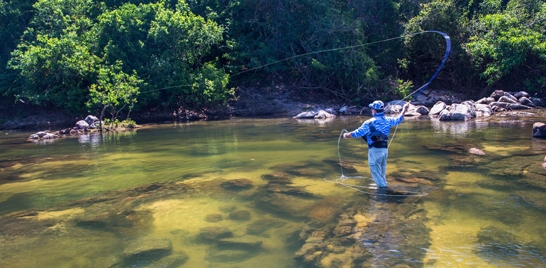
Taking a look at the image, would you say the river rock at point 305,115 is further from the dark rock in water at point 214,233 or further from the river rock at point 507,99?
the dark rock in water at point 214,233

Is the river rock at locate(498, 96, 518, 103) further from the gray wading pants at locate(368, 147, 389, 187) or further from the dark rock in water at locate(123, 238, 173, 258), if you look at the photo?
the dark rock in water at locate(123, 238, 173, 258)

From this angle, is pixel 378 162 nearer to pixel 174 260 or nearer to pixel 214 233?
pixel 214 233

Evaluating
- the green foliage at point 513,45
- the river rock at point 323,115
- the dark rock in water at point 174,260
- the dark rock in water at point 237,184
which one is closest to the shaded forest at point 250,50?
the green foliage at point 513,45

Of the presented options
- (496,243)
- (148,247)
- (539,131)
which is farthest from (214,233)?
(539,131)

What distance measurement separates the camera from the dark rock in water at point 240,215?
681 centimetres

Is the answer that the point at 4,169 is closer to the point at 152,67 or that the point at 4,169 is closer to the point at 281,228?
the point at 281,228

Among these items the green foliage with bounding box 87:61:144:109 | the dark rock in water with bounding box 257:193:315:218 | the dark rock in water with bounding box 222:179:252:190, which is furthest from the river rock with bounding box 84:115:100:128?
the dark rock in water with bounding box 257:193:315:218

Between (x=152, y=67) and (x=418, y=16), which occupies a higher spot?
(x=418, y=16)

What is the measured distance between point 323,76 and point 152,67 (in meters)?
10.1

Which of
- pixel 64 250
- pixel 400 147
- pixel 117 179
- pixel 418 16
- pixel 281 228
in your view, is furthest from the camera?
pixel 418 16

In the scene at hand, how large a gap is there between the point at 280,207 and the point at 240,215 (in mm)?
724

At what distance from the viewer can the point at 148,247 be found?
5797 millimetres

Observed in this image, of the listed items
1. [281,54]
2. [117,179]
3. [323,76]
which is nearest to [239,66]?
[281,54]

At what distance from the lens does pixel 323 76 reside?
2652 centimetres
